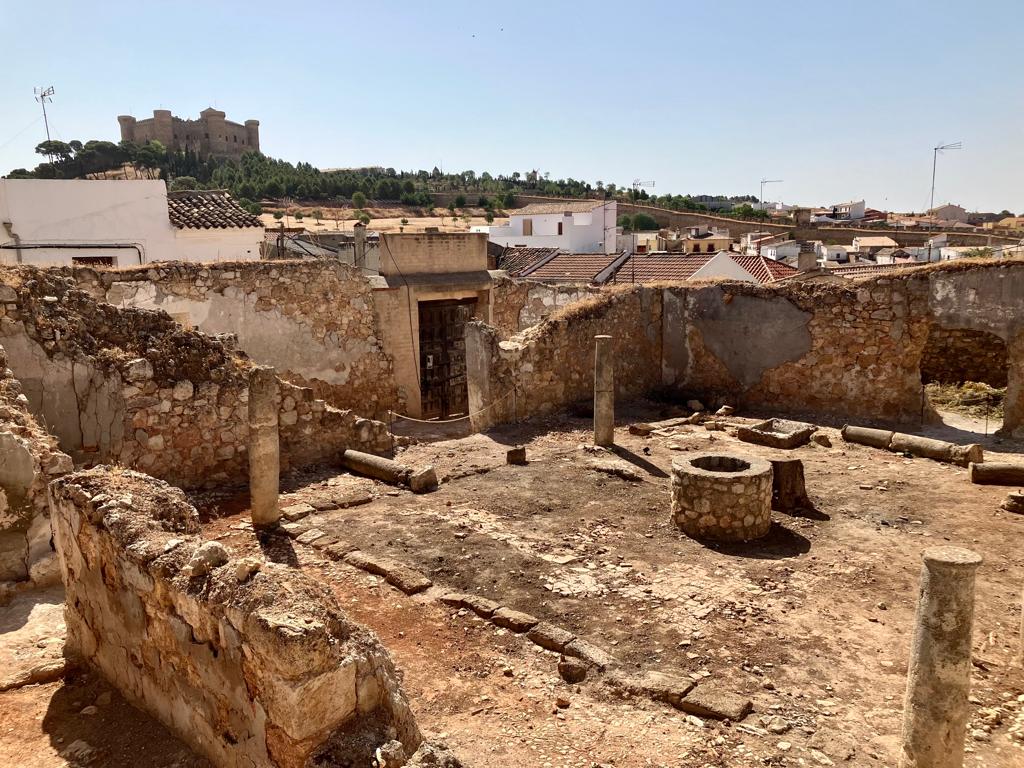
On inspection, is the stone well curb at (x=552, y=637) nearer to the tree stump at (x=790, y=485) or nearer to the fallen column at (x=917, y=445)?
the tree stump at (x=790, y=485)

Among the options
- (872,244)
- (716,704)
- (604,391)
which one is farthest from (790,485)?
(872,244)

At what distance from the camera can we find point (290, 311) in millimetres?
13945

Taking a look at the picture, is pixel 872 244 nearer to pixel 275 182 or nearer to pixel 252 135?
pixel 275 182

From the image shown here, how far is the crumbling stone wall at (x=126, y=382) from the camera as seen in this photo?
8641 millimetres

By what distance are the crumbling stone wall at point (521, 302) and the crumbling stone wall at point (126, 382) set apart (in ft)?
30.1

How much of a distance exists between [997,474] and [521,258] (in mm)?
21632

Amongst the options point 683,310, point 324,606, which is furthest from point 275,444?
point 683,310

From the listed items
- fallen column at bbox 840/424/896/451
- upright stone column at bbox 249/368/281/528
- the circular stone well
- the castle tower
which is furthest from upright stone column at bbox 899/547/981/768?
the castle tower

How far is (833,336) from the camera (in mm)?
14047

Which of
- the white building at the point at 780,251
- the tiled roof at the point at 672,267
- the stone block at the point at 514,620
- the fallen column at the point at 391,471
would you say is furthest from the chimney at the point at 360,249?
the white building at the point at 780,251

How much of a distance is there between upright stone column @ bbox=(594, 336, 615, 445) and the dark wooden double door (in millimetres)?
5051

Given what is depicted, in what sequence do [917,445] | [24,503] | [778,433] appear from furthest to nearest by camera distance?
[778,433] < [917,445] < [24,503]

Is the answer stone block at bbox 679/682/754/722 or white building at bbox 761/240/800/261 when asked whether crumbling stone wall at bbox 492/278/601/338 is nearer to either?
stone block at bbox 679/682/754/722

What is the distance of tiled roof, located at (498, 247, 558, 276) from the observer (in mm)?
28462
